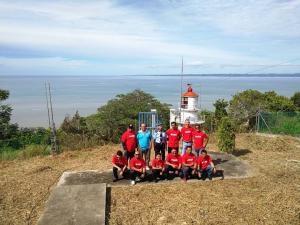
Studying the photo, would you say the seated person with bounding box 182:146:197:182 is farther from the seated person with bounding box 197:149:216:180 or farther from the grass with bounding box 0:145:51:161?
the grass with bounding box 0:145:51:161

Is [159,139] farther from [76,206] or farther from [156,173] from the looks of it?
[76,206]

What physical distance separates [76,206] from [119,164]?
1.98 m

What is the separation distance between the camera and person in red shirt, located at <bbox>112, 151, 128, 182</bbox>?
8.46m

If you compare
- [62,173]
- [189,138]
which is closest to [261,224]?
[189,138]

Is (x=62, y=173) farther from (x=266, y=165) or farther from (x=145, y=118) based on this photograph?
(x=266, y=165)

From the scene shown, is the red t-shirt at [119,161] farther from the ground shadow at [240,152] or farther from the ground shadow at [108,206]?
the ground shadow at [240,152]

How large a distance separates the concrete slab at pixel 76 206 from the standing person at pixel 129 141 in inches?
55.8

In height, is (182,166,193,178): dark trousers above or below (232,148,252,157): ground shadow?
above

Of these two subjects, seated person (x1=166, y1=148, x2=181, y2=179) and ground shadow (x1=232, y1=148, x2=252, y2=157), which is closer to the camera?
seated person (x1=166, y1=148, x2=181, y2=179)

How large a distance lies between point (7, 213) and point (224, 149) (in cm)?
761

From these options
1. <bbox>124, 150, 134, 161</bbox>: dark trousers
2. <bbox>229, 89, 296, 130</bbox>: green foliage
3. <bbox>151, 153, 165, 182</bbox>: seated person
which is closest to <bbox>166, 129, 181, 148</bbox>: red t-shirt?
<bbox>151, 153, 165, 182</bbox>: seated person

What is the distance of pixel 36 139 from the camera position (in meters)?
14.5

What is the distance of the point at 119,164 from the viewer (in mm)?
8531

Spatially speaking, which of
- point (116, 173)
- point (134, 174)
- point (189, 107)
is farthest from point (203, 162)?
point (189, 107)
